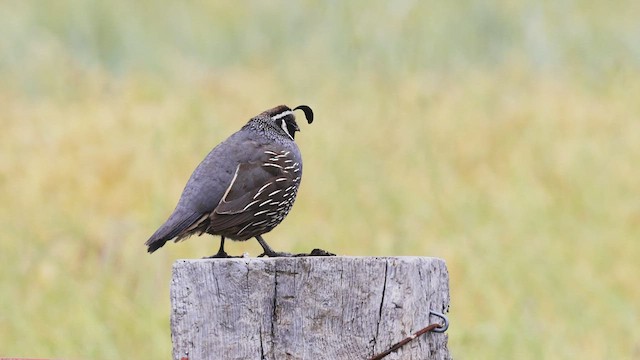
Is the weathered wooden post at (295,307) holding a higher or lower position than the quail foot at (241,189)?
lower

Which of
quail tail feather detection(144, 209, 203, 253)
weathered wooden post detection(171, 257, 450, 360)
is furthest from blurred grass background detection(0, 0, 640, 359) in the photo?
weathered wooden post detection(171, 257, 450, 360)

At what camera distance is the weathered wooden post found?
3.90 meters

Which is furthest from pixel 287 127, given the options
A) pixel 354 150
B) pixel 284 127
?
pixel 354 150

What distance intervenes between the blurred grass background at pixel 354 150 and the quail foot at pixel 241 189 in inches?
101

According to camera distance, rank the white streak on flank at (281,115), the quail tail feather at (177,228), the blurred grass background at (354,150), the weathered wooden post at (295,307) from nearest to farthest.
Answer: the weathered wooden post at (295,307) → the quail tail feather at (177,228) → the white streak on flank at (281,115) → the blurred grass background at (354,150)

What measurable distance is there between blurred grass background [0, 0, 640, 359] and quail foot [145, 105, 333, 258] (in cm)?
257

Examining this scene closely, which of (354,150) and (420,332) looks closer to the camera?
(420,332)

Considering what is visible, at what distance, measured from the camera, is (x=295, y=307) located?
3.90m

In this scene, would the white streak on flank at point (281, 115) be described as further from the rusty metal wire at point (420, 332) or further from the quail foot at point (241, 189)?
the rusty metal wire at point (420, 332)

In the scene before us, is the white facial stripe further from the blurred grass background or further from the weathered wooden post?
the blurred grass background

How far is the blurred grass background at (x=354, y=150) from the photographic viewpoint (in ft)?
29.4

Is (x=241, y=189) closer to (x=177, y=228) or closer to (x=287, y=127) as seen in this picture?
(x=177, y=228)

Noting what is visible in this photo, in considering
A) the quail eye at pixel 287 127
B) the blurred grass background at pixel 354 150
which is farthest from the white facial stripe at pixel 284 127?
the blurred grass background at pixel 354 150

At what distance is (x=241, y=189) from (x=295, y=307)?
1.76 m
